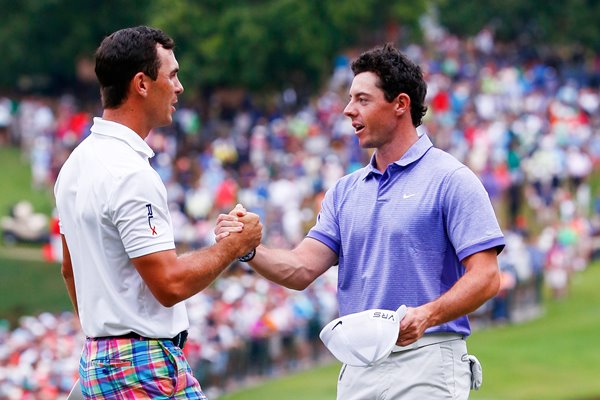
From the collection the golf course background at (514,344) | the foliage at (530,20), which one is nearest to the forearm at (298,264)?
the golf course background at (514,344)

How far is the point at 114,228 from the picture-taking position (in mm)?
4480

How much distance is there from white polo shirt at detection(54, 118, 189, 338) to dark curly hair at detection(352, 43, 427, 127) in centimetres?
101

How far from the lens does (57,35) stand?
40.5 m

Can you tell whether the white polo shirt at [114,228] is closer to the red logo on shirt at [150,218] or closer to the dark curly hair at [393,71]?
the red logo on shirt at [150,218]

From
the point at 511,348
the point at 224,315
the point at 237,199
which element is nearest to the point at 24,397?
the point at 224,315

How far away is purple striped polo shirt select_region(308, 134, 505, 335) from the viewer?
16.3 feet

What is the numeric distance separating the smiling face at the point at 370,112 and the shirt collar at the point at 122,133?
Answer: 0.90 meters

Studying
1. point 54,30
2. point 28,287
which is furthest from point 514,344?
point 54,30

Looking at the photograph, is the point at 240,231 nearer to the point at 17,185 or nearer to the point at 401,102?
the point at 401,102

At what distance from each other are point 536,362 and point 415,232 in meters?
17.2

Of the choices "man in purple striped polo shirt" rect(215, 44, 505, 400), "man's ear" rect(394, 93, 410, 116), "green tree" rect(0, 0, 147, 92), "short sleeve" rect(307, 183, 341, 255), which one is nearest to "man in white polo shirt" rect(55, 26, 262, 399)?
"man in purple striped polo shirt" rect(215, 44, 505, 400)

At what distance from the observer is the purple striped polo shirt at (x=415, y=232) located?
4.96 meters

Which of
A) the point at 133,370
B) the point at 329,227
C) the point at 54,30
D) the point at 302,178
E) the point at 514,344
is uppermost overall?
the point at 54,30

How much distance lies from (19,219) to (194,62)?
8067mm
